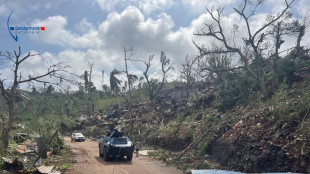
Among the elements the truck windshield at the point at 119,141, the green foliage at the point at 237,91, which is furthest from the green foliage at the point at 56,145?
the green foliage at the point at 237,91

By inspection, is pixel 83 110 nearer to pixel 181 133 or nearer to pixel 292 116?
pixel 181 133

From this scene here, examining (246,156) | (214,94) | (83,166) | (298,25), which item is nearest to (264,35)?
(298,25)

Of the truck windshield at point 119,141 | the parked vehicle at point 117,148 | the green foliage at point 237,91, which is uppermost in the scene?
the green foliage at point 237,91

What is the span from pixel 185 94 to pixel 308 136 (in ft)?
120

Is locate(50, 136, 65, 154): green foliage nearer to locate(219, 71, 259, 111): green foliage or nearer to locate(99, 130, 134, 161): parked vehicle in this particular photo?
locate(99, 130, 134, 161): parked vehicle

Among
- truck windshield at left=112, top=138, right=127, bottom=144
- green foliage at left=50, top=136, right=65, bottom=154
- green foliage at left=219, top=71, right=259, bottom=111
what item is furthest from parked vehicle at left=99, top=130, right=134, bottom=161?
green foliage at left=219, top=71, right=259, bottom=111

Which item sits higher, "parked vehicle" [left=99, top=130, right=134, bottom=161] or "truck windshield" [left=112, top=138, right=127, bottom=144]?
"truck windshield" [left=112, top=138, right=127, bottom=144]

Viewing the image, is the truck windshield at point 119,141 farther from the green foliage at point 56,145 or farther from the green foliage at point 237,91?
the green foliage at point 237,91

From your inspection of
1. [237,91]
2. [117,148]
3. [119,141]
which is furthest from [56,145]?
[237,91]

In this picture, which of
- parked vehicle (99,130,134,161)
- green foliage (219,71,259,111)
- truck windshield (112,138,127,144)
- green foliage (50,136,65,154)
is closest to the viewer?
parked vehicle (99,130,134,161)

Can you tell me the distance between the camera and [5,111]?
1506cm

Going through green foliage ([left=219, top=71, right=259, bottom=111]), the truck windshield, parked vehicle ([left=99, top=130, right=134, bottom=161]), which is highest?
green foliage ([left=219, top=71, right=259, bottom=111])

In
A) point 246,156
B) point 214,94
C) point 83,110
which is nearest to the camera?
point 246,156

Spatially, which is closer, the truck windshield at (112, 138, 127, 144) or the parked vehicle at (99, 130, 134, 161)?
the parked vehicle at (99, 130, 134, 161)
